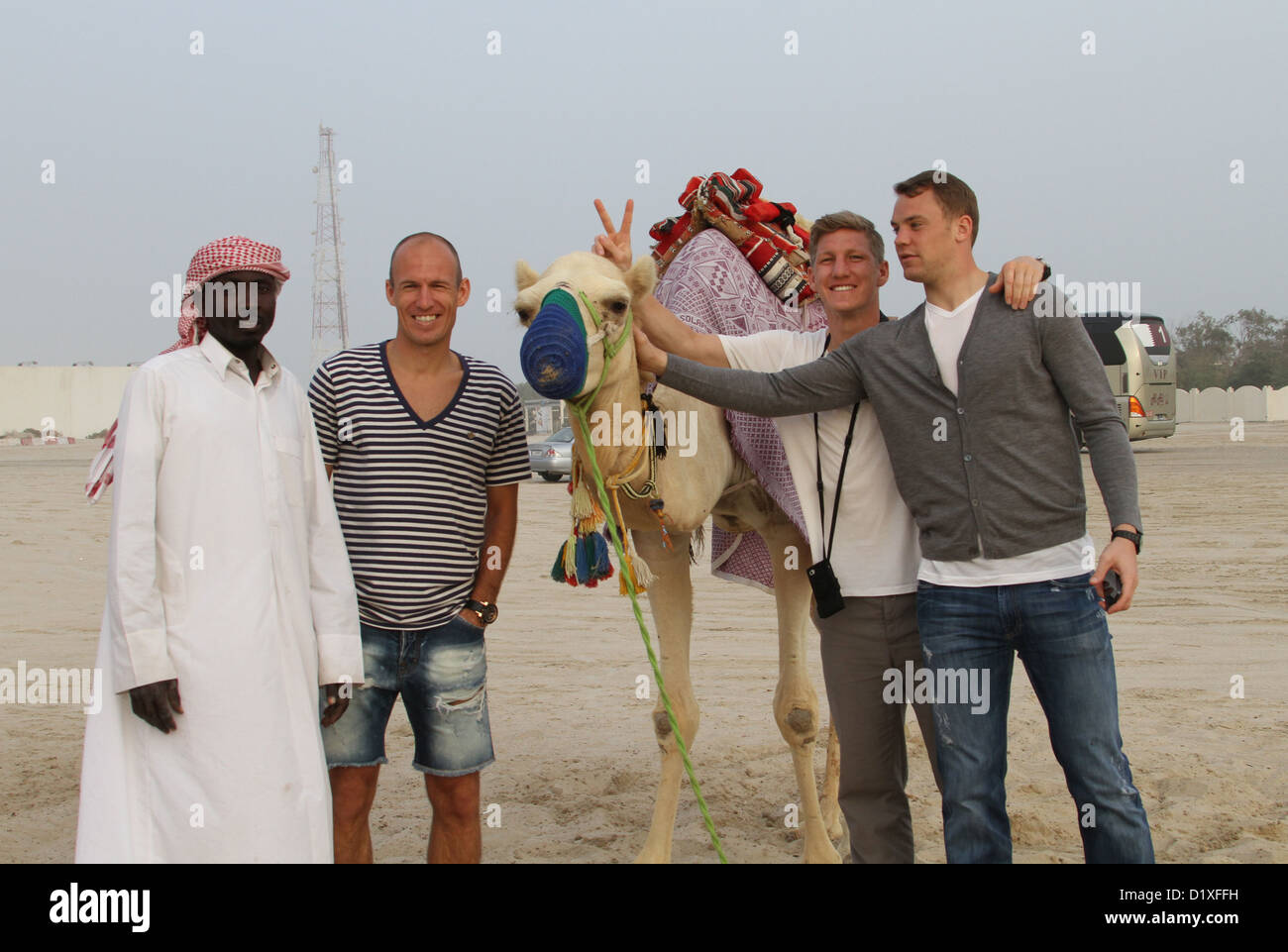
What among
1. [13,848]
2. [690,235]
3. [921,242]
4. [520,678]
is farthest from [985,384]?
[520,678]

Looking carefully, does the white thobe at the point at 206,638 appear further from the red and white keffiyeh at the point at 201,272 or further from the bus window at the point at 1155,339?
the bus window at the point at 1155,339

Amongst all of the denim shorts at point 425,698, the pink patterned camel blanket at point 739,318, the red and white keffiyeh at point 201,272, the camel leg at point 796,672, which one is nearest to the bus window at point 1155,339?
the pink patterned camel blanket at point 739,318

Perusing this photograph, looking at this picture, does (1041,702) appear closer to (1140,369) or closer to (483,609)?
(483,609)

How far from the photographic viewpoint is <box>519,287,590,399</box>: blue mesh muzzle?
10.5 ft

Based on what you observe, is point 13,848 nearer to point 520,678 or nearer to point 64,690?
point 64,690

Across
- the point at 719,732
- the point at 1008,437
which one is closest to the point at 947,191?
the point at 1008,437

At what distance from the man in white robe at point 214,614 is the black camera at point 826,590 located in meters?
1.40

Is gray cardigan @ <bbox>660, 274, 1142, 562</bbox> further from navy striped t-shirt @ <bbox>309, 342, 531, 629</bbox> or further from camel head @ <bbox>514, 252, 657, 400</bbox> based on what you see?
navy striped t-shirt @ <bbox>309, 342, 531, 629</bbox>

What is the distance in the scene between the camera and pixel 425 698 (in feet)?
11.5

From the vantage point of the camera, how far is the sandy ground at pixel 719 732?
4.87 m

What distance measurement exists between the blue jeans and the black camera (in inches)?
11.9

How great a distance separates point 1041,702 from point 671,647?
1962mm
